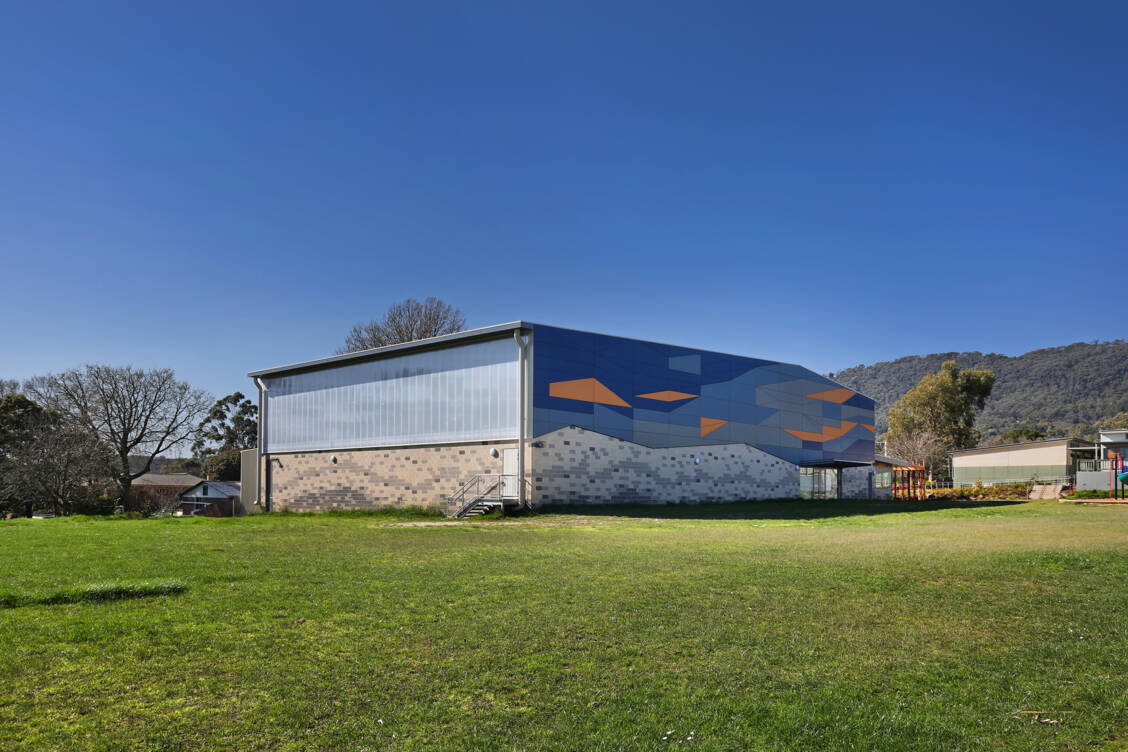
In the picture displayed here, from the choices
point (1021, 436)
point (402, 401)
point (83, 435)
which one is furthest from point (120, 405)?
point (1021, 436)

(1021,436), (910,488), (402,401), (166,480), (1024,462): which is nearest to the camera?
(402,401)

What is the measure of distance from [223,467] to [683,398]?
5500 cm

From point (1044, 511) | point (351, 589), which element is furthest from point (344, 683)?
point (1044, 511)

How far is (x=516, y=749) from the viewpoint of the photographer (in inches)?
163

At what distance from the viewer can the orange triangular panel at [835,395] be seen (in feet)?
144

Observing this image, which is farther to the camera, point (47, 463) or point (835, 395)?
point (835, 395)

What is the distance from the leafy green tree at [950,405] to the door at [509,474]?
60825mm

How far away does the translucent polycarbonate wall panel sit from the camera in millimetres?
30375

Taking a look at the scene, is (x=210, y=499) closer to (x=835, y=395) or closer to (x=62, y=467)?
(x=62, y=467)

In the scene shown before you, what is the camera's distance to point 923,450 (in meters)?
73.2

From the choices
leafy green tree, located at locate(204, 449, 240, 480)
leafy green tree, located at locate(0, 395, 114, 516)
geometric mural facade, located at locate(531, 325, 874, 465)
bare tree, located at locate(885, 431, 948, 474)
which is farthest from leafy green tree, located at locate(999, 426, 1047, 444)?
leafy green tree, located at locate(0, 395, 114, 516)

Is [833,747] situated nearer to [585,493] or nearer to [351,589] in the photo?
[351,589]

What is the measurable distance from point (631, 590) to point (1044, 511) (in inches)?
1061

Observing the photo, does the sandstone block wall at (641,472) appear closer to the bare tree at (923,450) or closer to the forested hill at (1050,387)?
the bare tree at (923,450)
